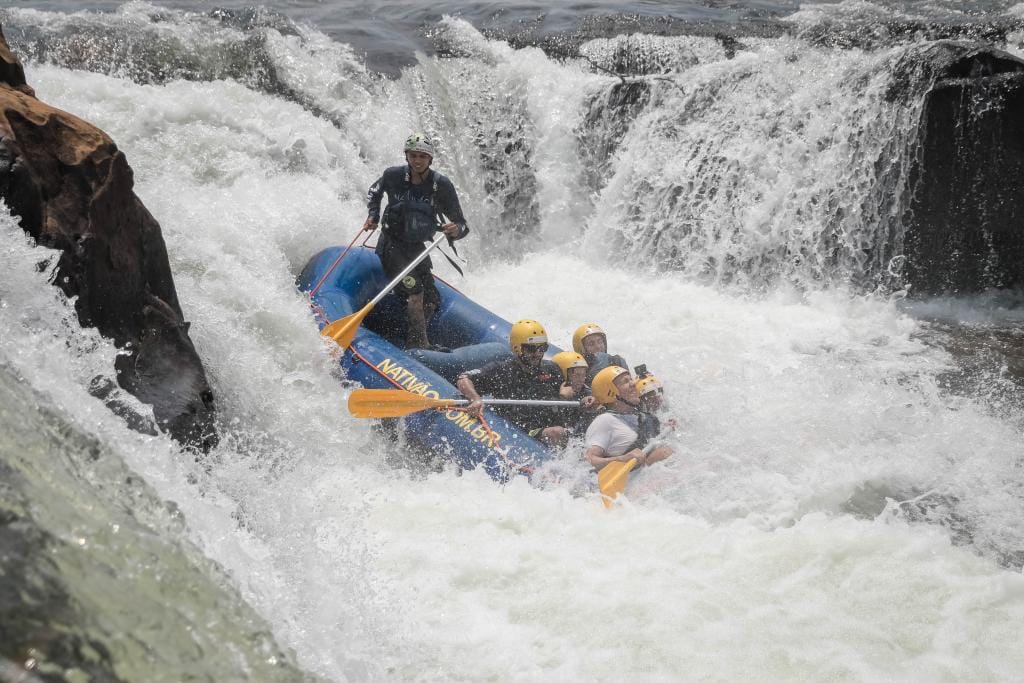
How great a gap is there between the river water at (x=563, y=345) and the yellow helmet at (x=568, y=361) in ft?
2.05

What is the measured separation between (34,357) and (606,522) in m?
2.60

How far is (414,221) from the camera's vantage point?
21.3 ft

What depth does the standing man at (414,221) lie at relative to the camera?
21.1 feet

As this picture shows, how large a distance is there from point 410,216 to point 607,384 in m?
2.01

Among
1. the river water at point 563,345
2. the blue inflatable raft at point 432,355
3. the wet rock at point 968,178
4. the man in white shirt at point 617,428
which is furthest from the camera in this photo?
the wet rock at point 968,178

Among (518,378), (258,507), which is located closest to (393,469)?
(518,378)

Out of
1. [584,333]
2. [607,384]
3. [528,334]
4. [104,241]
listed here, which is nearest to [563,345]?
[584,333]

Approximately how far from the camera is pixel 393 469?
5.34 metres

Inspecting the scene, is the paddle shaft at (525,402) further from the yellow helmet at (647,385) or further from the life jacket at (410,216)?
the life jacket at (410,216)

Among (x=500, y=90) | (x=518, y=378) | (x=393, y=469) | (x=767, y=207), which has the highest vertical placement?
(x=500, y=90)

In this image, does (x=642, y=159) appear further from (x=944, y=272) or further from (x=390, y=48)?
(x=390, y=48)

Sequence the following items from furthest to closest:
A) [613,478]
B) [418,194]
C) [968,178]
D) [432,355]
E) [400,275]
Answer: [968,178] → [418,194] → [400,275] → [432,355] → [613,478]

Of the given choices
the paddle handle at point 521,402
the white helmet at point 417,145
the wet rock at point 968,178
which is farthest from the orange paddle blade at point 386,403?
the wet rock at point 968,178

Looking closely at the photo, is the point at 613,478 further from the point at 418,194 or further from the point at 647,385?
the point at 418,194
